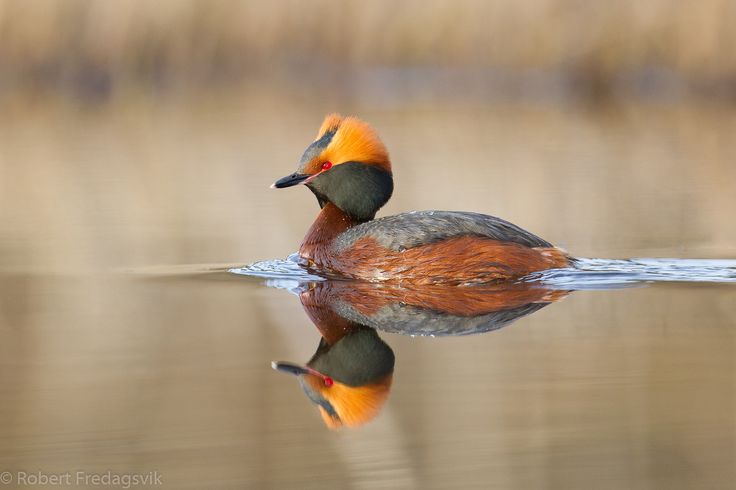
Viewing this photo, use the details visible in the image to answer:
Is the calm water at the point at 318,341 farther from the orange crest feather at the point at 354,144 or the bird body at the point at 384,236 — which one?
the orange crest feather at the point at 354,144

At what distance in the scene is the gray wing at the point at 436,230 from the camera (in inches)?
284

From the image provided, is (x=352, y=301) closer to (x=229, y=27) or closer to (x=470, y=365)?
(x=470, y=365)

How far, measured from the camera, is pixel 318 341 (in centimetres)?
588

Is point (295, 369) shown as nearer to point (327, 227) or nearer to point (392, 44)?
point (327, 227)

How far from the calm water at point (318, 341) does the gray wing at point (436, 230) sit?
39 centimetres

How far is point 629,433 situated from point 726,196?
7.04m

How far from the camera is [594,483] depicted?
3955mm

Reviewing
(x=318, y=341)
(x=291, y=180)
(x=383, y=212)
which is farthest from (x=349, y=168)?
(x=383, y=212)

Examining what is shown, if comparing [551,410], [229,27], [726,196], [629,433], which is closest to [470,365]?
[551,410]

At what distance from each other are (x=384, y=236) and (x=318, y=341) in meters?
1.54

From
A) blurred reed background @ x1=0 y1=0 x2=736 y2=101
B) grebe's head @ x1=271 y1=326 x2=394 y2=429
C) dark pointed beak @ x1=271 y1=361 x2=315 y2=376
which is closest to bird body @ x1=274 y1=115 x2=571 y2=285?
grebe's head @ x1=271 y1=326 x2=394 y2=429

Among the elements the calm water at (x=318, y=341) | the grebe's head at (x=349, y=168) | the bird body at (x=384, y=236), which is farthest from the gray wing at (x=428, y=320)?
the grebe's head at (x=349, y=168)

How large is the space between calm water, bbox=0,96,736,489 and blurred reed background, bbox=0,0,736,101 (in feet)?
21.8

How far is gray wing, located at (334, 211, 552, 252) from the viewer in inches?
284
